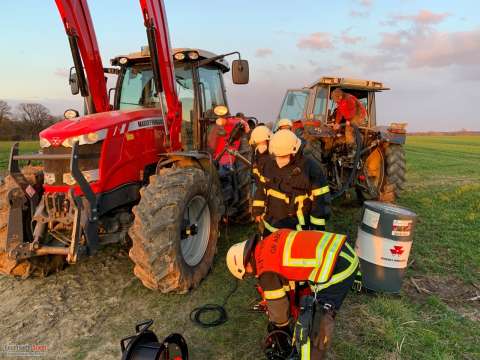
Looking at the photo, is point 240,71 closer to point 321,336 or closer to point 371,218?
point 371,218

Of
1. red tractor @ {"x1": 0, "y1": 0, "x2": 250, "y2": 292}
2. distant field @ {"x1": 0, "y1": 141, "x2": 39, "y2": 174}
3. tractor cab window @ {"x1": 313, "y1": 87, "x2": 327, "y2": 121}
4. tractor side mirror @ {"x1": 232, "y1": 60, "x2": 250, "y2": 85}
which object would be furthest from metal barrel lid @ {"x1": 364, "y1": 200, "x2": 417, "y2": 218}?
distant field @ {"x1": 0, "y1": 141, "x2": 39, "y2": 174}

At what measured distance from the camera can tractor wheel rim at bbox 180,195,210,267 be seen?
4.17 m

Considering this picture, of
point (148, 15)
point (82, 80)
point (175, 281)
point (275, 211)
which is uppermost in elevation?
point (148, 15)

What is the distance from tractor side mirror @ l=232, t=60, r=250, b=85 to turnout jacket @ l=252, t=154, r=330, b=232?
5.36ft

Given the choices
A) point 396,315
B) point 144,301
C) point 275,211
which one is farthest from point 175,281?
point 396,315

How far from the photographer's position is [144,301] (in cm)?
380

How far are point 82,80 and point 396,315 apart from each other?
4.42 meters

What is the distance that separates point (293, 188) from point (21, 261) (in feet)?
9.64

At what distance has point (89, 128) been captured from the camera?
3727 millimetres

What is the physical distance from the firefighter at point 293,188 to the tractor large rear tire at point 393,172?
4.36 meters

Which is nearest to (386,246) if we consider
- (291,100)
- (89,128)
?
(89,128)

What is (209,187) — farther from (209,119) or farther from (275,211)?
(209,119)

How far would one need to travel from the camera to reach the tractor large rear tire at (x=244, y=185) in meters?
5.54

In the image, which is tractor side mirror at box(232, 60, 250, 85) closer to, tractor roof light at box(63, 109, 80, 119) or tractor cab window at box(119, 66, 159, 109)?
tractor cab window at box(119, 66, 159, 109)
